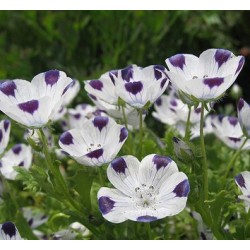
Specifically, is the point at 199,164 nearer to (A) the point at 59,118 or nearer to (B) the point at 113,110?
(B) the point at 113,110

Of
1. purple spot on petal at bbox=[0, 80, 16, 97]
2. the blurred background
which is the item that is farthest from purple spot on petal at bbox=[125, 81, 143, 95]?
the blurred background

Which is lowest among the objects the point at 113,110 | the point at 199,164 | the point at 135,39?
the point at 199,164

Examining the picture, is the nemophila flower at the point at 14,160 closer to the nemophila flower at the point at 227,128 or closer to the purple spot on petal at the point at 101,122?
the purple spot on petal at the point at 101,122

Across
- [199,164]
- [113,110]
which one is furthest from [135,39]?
[199,164]

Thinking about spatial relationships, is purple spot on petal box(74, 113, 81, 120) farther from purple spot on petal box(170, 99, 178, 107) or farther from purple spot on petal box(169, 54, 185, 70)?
purple spot on petal box(169, 54, 185, 70)

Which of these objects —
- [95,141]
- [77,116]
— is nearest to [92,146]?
[95,141]

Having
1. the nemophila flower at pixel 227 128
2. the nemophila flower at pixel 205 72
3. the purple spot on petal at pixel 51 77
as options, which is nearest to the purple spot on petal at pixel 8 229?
the purple spot on petal at pixel 51 77

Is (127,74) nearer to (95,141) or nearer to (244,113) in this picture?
(95,141)
